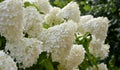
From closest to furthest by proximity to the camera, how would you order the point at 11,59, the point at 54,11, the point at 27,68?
the point at 11,59 < the point at 27,68 < the point at 54,11

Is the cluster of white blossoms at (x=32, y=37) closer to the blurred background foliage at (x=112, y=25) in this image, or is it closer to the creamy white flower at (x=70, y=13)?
the creamy white flower at (x=70, y=13)

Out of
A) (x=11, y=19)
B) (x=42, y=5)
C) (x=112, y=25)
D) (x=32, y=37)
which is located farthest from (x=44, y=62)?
(x=112, y=25)

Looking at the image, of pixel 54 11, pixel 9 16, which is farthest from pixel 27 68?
pixel 54 11

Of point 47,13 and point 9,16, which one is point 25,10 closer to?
point 9,16

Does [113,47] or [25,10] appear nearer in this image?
[25,10]

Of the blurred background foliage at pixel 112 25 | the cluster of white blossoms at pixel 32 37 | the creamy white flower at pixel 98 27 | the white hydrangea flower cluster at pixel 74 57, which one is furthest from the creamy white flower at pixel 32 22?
the blurred background foliage at pixel 112 25

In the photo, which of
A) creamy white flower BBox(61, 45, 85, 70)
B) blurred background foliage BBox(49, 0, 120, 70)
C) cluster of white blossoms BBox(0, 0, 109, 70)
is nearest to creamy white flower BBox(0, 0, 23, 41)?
cluster of white blossoms BBox(0, 0, 109, 70)

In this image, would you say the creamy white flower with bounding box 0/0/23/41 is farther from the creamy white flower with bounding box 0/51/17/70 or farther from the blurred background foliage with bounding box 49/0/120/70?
the blurred background foliage with bounding box 49/0/120/70
